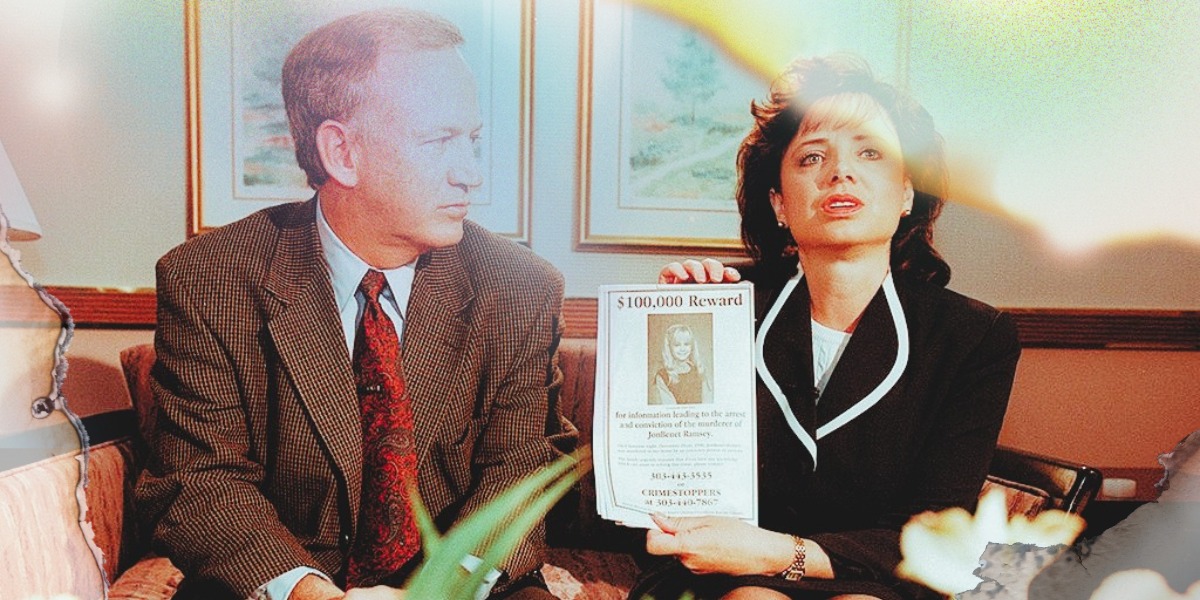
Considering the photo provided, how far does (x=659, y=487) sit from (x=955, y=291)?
1.89ft

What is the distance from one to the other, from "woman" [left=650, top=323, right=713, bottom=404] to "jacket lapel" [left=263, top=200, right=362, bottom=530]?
1.47 feet

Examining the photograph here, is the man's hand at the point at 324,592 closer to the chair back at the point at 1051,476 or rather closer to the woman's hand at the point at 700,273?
the woman's hand at the point at 700,273

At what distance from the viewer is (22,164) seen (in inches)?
49.5

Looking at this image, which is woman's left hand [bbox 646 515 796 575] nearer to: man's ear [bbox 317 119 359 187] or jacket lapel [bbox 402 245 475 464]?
jacket lapel [bbox 402 245 475 464]

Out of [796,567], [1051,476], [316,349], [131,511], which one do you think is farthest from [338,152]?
[1051,476]

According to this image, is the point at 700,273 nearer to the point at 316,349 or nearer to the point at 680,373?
the point at 680,373

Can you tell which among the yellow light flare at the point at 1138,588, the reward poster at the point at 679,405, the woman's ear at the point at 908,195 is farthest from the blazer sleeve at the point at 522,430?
the yellow light flare at the point at 1138,588

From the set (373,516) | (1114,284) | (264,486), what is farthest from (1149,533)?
(264,486)

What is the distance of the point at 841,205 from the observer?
115 cm

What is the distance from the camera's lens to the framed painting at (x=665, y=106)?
1230mm

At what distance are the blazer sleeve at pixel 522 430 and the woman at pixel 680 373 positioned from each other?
0.62 ft

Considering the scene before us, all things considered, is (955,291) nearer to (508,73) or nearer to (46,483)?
(508,73)

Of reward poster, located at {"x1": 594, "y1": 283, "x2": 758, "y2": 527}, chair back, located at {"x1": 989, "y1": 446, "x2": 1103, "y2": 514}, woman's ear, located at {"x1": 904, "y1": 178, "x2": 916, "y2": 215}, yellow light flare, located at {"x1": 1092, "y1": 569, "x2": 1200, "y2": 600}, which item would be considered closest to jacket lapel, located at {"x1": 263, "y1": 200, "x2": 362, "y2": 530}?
reward poster, located at {"x1": 594, "y1": 283, "x2": 758, "y2": 527}

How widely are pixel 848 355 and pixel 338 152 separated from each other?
82cm
